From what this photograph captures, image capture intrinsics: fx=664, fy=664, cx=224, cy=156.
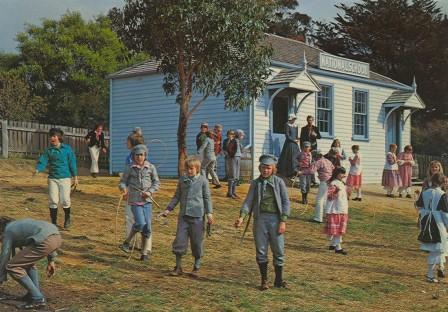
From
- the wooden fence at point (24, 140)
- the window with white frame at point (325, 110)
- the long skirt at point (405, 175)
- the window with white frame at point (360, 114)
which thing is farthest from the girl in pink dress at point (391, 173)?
the wooden fence at point (24, 140)

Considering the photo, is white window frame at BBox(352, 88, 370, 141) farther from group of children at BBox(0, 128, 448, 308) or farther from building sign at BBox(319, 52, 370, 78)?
group of children at BBox(0, 128, 448, 308)

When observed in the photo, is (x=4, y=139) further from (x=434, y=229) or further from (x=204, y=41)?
(x=434, y=229)

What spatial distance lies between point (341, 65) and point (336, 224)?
1353 centimetres

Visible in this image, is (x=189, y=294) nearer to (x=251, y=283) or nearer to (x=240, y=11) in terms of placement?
(x=251, y=283)

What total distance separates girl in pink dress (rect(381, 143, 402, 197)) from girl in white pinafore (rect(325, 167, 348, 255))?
8.88m

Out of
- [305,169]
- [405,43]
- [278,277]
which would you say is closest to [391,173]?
[305,169]

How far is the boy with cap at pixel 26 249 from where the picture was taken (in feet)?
21.7

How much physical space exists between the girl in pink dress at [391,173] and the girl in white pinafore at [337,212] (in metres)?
8.88

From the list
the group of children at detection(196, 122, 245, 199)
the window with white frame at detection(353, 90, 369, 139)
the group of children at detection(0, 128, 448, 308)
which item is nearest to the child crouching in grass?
the group of children at detection(0, 128, 448, 308)

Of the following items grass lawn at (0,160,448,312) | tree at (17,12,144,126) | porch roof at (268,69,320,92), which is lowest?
grass lawn at (0,160,448,312)

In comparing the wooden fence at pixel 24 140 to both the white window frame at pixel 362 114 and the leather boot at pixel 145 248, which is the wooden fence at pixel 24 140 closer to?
the white window frame at pixel 362 114

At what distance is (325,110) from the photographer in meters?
23.8

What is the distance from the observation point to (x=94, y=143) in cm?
1966

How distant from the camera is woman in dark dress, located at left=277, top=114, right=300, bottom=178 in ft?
64.9
